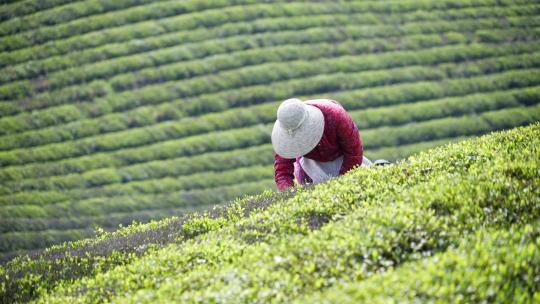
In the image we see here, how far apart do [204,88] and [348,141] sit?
A: 15.7 m

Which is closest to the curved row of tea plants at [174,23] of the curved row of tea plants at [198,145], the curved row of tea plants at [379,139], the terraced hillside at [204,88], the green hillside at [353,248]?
the terraced hillside at [204,88]

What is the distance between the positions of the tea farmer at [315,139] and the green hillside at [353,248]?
46 centimetres

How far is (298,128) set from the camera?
7.20 m

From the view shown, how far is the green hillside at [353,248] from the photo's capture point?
4809 millimetres

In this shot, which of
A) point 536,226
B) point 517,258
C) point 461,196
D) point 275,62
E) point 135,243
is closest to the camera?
point 517,258

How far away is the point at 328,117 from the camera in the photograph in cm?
748

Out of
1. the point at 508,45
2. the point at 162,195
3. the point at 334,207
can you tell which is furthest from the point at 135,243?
the point at 508,45

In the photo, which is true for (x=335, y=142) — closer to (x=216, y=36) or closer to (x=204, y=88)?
(x=204, y=88)

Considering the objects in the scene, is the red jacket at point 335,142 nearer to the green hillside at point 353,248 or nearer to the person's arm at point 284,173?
the person's arm at point 284,173

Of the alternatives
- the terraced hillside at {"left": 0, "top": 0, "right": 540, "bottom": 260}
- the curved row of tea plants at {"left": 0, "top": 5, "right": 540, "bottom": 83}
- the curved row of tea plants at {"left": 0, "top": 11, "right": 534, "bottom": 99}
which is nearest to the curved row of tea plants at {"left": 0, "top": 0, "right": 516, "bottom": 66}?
the terraced hillside at {"left": 0, "top": 0, "right": 540, "bottom": 260}

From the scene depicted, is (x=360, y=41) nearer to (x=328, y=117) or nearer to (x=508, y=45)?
(x=508, y=45)

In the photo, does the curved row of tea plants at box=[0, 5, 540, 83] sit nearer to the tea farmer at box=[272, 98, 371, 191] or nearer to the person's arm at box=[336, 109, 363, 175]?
the tea farmer at box=[272, 98, 371, 191]

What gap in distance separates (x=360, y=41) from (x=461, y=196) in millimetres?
19281

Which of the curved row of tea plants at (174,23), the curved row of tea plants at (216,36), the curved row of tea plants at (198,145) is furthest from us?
the curved row of tea plants at (174,23)
